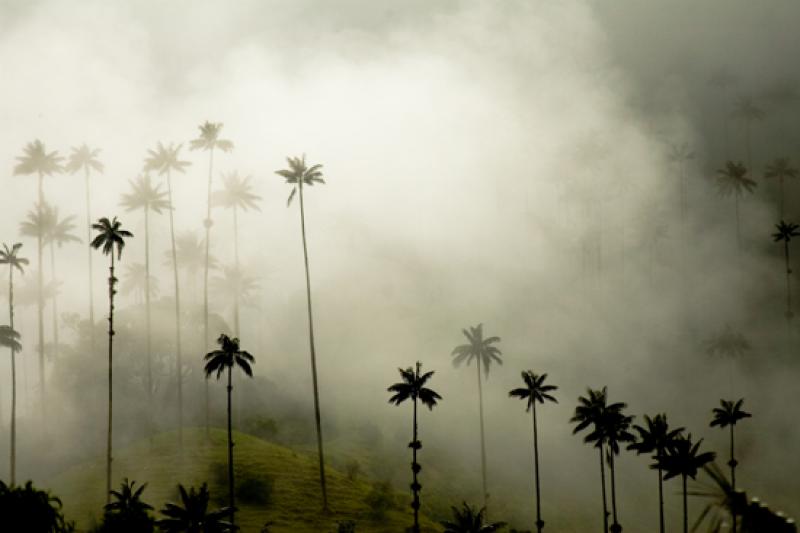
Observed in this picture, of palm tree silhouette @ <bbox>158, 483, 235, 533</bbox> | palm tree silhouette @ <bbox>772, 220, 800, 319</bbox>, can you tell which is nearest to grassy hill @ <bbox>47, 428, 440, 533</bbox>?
palm tree silhouette @ <bbox>158, 483, 235, 533</bbox>

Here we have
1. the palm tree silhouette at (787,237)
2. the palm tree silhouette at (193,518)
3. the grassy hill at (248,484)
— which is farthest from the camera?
the palm tree silhouette at (787,237)

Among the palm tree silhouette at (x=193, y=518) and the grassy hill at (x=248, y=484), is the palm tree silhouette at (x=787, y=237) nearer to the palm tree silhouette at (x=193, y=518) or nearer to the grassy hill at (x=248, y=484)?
the grassy hill at (x=248, y=484)

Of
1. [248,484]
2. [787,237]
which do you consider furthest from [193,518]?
[787,237]

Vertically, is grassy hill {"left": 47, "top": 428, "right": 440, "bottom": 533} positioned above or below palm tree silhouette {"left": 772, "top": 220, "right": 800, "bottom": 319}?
below

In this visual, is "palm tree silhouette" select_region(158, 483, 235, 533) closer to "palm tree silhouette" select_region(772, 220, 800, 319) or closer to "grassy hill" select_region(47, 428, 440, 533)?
"grassy hill" select_region(47, 428, 440, 533)

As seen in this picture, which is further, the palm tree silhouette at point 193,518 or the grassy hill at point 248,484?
the grassy hill at point 248,484

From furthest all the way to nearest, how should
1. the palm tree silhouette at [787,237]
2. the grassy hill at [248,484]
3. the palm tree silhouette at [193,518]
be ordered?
1. the palm tree silhouette at [787,237]
2. the grassy hill at [248,484]
3. the palm tree silhouette at [193,518]

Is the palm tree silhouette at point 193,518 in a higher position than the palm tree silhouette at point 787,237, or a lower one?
lower

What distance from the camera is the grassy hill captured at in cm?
9150

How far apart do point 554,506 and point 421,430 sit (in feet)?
101

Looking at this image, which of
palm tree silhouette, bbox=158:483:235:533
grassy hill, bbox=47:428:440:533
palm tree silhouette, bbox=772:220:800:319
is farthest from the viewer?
palm tree silhouette, bbox=772:220:800:319

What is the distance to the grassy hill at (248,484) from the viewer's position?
300 feet

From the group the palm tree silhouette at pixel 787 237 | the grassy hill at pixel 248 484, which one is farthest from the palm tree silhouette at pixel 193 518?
the palm tree silhouette at pixel 787 237

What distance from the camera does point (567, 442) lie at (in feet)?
486
